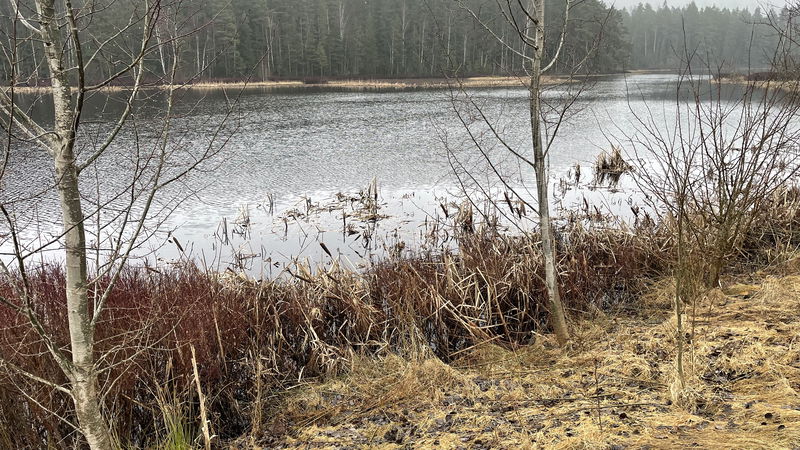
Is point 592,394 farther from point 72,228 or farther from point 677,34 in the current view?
point 677,34

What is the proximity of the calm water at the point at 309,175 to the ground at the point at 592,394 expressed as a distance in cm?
178

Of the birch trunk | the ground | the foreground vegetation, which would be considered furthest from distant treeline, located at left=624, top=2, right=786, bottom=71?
the birch trunk

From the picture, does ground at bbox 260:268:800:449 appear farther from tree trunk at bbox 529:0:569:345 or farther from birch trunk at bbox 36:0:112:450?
birch trunk at bbox 36:0:112:450

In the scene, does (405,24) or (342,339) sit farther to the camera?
(405,24)

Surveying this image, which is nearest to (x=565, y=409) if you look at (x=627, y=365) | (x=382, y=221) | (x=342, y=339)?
(x=627, y=365)

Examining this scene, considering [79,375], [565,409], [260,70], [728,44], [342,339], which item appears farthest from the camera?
[728,44]

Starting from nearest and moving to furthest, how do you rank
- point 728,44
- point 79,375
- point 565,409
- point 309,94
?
point 79,375, point 565,409, point 309,94, point 728,44

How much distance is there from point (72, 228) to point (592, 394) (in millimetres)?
3449

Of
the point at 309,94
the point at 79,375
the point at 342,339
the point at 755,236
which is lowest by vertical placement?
the point at 342,339

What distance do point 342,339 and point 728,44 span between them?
4495 inches

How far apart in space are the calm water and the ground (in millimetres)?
1785

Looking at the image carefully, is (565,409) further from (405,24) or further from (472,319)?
(405,24)

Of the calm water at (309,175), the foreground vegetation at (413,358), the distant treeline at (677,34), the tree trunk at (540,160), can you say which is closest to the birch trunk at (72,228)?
the foreground vegetation at (413,358)

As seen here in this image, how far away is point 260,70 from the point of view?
51906 millimetres
